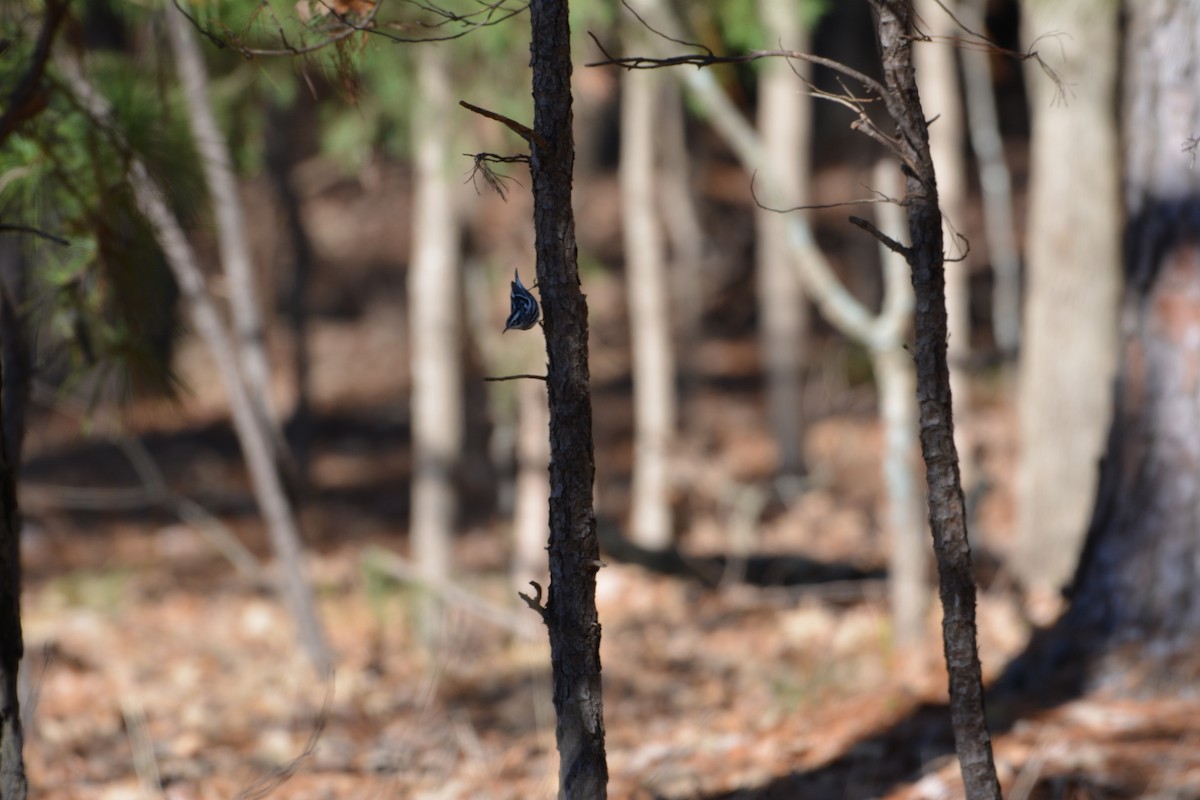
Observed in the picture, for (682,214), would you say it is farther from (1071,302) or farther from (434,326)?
(1071,302)

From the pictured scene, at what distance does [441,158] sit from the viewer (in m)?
8.26

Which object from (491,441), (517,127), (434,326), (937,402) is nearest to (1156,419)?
(937,402)

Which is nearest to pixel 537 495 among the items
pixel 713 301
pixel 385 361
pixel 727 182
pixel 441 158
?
pixel 441 158

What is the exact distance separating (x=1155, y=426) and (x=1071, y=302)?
330 centimetres

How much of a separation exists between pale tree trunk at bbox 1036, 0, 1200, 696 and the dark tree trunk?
2164mm

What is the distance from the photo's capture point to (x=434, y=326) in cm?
877

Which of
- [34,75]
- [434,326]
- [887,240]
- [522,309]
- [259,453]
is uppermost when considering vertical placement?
[34,75]

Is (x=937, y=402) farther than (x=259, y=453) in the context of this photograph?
No

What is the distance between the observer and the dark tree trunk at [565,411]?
2.40 metres

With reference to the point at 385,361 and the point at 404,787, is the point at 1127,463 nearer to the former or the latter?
the point at 404,787

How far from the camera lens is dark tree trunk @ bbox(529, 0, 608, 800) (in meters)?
2.40

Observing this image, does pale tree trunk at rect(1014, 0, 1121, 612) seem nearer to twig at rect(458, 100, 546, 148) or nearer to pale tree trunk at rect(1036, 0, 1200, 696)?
pale tree trunk at rect(1036, 0, 1200, 696)

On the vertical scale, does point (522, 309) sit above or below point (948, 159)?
below

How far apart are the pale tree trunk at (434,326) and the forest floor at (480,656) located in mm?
612
